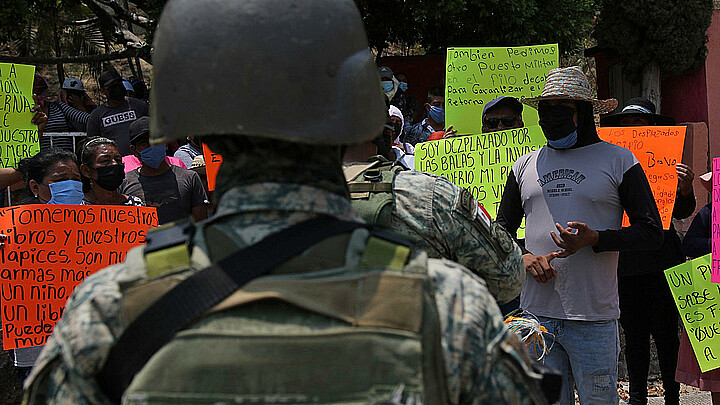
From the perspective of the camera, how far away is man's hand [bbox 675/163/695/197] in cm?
472

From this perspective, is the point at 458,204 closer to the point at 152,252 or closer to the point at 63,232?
the point at 152,252

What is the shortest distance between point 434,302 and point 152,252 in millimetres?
469

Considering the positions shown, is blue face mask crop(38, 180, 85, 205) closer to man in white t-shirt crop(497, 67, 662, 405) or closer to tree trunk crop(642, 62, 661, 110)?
man in white t-shirt crop(497, 67, 662, 405)

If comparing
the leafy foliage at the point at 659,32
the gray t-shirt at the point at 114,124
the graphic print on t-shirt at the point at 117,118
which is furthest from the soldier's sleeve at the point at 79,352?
the leafy foliage at the point at 659,32

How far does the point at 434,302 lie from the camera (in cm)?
125

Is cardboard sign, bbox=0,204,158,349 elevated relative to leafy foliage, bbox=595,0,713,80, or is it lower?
lower

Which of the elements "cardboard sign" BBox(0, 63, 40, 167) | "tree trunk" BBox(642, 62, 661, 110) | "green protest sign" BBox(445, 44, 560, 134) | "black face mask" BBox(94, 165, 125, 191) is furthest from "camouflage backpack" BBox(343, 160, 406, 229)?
"tree trunk" BBox(642, 62, 661, 110)

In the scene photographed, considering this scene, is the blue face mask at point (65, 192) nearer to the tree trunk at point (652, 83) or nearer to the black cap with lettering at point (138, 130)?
the black cap with lettering at point (138, 130)

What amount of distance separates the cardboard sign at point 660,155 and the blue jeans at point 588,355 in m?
1.20

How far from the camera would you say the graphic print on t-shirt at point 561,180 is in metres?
3.69

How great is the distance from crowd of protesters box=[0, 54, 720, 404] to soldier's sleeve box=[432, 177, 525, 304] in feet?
0.10

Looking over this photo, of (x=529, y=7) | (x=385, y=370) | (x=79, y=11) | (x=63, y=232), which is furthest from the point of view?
(x=79, y=11)

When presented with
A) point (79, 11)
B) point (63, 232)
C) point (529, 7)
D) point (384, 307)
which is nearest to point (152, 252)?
point (384, 307)

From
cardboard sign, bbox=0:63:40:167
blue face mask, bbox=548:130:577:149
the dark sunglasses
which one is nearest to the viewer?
blue face mask, bbox=548:130:577:149
